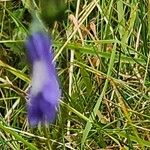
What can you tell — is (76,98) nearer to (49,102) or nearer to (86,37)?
(86,37)

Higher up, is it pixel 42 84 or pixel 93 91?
pixel 42 84

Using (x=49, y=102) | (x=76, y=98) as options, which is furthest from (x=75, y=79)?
(x=49, y=102)

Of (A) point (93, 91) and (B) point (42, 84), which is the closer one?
(B) point (42, 84)

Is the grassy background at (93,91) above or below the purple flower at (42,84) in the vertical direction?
below

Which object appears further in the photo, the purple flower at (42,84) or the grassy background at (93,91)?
the grassy background at (93,91)
